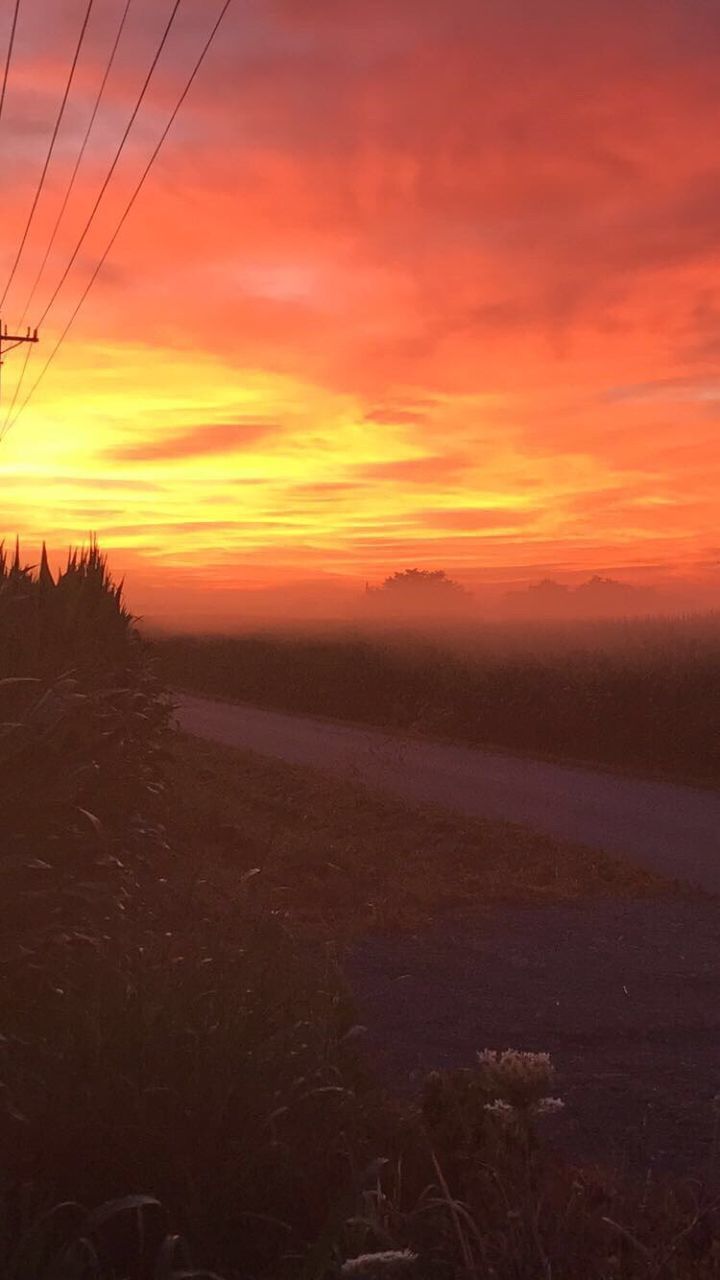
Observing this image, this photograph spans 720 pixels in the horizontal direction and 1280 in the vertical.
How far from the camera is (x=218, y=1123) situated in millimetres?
3811

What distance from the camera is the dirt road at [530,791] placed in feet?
40.4

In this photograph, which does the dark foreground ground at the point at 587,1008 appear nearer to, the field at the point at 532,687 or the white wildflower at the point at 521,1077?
the white wildflower at the point at 521,1077

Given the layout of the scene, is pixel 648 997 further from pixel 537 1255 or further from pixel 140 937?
pixel 537 1255

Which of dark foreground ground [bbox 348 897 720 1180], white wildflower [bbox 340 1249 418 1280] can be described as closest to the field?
dark foreground ground [bbox 348 897 720 1180]

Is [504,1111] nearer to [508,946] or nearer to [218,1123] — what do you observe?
[218,1123]

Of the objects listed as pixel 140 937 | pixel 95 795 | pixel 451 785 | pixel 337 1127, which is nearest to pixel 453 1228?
pixel 337 1127

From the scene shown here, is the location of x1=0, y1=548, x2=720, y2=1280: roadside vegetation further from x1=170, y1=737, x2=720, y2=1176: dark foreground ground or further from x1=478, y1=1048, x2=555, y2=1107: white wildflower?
x1=170, y1=737, x2=720, y2=1176: dark foreground ground

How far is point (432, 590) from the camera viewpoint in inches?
2874

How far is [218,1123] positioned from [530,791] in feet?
41.4

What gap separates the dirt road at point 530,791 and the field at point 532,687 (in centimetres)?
132

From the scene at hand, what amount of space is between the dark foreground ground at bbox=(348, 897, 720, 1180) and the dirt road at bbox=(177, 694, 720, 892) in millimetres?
1912

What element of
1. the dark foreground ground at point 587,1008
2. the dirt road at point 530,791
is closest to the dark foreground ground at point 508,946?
the dark foreground ground at point 587,1008

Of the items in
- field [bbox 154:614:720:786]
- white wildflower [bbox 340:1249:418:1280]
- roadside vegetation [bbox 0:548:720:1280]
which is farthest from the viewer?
field [bbox 154:614:720:786]

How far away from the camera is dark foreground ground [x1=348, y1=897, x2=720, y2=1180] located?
16.9 ft
